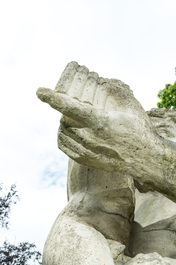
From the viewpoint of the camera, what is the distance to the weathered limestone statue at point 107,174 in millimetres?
2289

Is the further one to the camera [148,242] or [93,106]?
[148,242]

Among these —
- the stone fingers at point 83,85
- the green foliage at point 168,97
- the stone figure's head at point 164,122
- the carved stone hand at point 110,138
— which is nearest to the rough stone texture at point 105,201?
the carved stone hand at point 110,138

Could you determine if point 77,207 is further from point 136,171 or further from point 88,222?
point 136,171

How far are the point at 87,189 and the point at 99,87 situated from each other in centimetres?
90

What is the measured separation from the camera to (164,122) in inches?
138

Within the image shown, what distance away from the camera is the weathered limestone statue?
7.51 ft

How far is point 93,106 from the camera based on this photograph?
2.40m

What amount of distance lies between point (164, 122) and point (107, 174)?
3.37ft

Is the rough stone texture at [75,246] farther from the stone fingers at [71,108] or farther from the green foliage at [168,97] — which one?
the green foliage at [168,97]

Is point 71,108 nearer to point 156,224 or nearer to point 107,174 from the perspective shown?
point 107,174

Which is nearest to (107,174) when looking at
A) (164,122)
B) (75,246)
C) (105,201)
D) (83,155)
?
(105,201)

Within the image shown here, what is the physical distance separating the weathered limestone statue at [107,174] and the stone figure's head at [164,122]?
2.40 ft

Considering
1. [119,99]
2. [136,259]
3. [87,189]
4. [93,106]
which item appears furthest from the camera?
[87,189]

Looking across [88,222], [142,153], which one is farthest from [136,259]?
[142,153]
